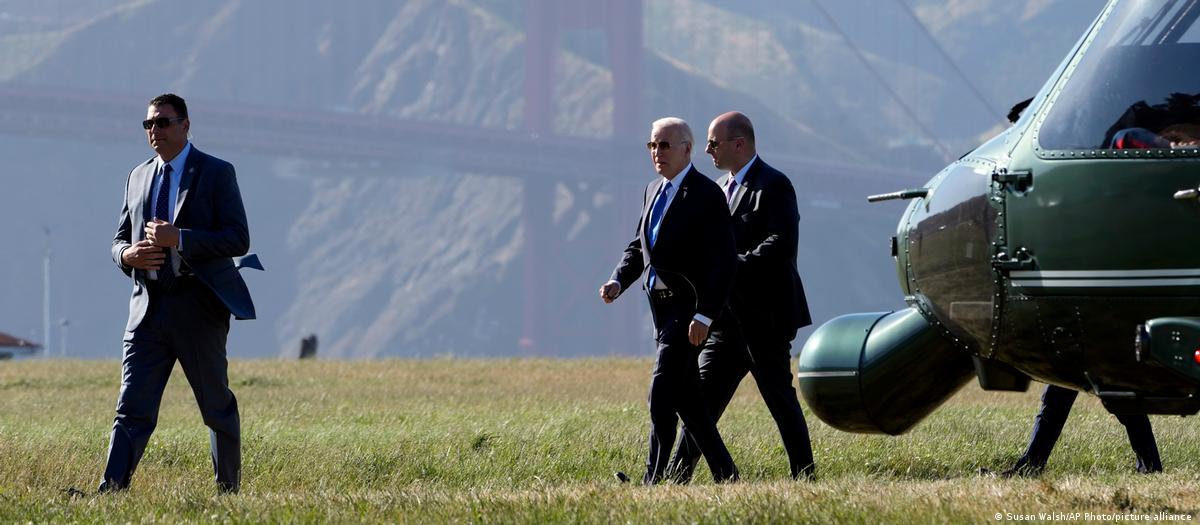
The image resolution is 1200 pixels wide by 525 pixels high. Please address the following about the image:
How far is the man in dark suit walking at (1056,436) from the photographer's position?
768 centimetres

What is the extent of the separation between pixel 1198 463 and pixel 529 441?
10.7 feet

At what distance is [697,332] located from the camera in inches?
255

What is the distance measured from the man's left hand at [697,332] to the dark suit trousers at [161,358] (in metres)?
1.72

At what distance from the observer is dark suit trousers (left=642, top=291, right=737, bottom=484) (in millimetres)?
6652

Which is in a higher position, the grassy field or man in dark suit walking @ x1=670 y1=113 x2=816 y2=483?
man in dark suit walking @ x1=670 y1=113 x2=816 y2=483

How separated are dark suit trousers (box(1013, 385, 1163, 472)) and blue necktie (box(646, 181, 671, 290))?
2.07m

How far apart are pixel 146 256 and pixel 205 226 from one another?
0.26 m

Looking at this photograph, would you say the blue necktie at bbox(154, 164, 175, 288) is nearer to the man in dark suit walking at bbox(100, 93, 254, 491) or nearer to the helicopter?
the man in dark suit walking at bbox(100, 93, 254, 491)

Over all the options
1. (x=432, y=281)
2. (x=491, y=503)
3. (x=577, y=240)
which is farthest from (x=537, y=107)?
(x=491, y=503)

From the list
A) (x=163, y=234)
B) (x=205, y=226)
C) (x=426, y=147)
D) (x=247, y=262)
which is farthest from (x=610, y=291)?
(x=426, y=147)

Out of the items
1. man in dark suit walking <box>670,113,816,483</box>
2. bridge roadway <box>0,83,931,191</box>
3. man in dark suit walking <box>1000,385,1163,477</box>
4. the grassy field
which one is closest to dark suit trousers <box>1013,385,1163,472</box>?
man in dark suit walking <box>1000,385,1163,477</box>

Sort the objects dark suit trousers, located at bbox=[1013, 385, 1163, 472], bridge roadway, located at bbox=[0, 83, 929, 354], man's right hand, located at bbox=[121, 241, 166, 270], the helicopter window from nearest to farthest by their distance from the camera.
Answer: the helicopter window
man's right hand, located at bbox=[121, 241, 166, 270]
dark suit trousers, located at bbox=[1013, 385, 1163, 472]
bridge roadway, located at bbox=[0, 83, 929, 354]

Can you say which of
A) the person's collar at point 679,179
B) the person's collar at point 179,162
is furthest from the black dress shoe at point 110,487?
the person's collar at point 679,179

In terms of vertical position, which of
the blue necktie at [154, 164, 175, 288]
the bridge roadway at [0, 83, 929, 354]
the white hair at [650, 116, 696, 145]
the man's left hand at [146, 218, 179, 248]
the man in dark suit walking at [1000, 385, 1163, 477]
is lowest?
the bridge roadway at [0, 83, 929, 354]
